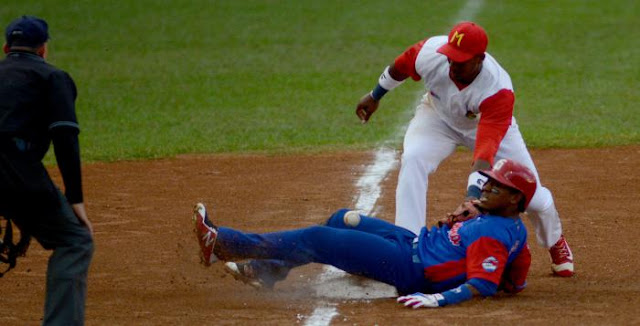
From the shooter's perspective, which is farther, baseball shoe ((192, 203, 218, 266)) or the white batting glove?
baseball shoe ((192, 203, 218, 266))

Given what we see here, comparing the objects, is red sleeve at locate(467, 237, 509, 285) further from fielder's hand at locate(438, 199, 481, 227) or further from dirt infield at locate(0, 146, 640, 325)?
fielder's hand at locate(438, 199, 481, 227)

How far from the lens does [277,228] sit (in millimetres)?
9203

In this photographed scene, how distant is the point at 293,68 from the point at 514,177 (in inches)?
455

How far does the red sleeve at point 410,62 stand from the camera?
27.2ft

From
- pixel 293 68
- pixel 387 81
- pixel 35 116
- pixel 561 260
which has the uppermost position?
pixel 35 116

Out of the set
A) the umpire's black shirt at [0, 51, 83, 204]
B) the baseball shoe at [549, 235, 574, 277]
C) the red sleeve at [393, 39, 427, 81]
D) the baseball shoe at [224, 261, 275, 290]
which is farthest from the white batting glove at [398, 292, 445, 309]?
the red sleeve at [393, 39, 427, 81]

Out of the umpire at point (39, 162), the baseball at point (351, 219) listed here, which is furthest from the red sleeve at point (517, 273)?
the umpire at point (39, 162)

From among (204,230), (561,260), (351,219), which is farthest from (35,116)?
(561,260)

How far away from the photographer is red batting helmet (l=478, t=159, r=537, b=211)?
6789 mm

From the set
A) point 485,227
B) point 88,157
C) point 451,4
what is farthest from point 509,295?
point 451,4

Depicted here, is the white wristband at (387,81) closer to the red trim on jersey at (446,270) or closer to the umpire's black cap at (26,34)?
the red trim on jersey at (446,270)

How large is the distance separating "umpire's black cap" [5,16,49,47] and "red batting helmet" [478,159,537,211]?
8.43 ft

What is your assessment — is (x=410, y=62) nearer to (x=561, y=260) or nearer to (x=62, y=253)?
(x=561, y=260)

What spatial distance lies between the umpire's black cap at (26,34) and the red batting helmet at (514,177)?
8.43 ft
